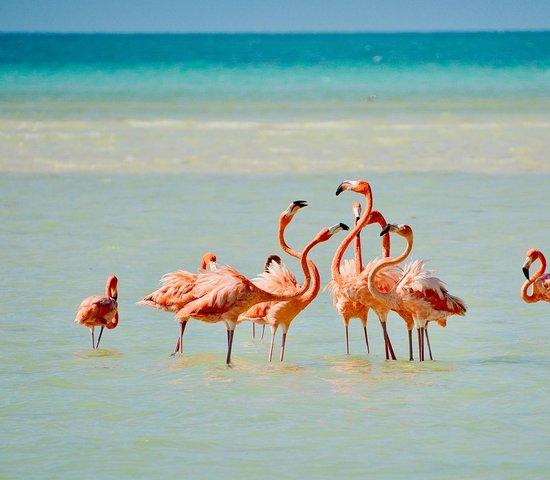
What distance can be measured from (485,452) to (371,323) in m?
3.04

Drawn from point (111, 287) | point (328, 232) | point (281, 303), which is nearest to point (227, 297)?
point (281, 303)

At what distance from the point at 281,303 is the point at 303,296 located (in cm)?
15

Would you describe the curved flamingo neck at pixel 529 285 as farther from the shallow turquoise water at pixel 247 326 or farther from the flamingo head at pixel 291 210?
the flamingo head at pixel 291 210

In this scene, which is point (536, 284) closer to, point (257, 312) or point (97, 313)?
point (257, 312)

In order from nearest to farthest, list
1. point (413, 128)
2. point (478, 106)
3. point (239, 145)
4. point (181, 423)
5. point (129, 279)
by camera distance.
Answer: point (181, 423) → point (129, 279) → point (239, 145) → point (413, 128) → point (478, 106)

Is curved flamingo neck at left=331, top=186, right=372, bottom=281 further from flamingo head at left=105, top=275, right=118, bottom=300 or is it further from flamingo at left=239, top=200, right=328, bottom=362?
flamingo head at left=105, top=275, right=118, bottom=300

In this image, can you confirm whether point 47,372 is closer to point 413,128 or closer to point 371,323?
point 371,323

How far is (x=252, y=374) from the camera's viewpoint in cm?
680

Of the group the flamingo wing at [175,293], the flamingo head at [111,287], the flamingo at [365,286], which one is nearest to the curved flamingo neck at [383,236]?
the flamingo at [365,286]

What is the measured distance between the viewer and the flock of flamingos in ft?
22.7

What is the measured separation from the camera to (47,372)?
6758 millimetres

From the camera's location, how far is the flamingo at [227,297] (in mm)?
6887

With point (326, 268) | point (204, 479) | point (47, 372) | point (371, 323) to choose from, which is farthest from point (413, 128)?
point (204, 479)

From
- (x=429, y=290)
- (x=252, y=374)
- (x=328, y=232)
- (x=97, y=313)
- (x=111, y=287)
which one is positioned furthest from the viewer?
(x=111, y=287)
